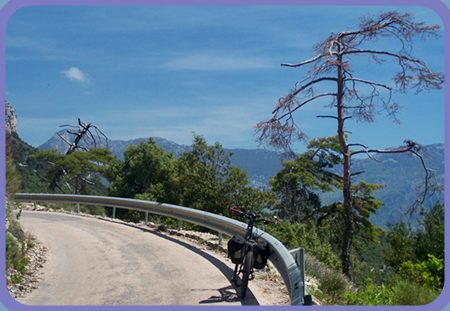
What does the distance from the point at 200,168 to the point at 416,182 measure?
43.3ft

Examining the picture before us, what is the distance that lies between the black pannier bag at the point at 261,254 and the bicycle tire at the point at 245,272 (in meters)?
0.24

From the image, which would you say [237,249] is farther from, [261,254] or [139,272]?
[139,272]

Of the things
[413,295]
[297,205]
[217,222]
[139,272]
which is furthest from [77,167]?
[413,295]

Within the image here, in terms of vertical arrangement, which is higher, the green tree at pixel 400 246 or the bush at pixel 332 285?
the bush at pixel 332 285

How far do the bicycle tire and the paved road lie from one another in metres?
0.11

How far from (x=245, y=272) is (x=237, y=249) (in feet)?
1.70

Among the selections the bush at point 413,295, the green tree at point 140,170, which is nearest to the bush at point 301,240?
the bush at point 413,295

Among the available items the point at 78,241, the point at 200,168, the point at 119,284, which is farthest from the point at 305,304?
the point at 200,168

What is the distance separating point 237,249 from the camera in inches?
299

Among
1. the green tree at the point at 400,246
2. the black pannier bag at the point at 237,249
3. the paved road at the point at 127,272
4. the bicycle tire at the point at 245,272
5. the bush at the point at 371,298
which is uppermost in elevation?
the black pannier bag at the point at 237,249

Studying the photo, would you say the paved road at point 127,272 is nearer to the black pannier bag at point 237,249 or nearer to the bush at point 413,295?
the black pannier bag at point 237,249

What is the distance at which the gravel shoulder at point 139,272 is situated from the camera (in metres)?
7.03

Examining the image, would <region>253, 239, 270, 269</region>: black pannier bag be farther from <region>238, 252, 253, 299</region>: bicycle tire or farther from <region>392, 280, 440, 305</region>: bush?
<region>392, 280, 440, 305</region>: bush

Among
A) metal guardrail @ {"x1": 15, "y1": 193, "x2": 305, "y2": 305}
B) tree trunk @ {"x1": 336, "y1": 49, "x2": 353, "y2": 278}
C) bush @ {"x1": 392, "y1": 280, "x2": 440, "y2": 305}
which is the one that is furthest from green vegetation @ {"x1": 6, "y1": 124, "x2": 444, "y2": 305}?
metal guardrail @ {"x1": 15, "y1": 193, "x2": 305, "y2": 305}
